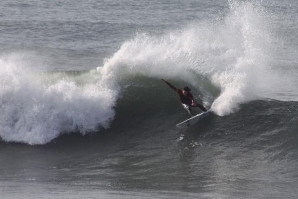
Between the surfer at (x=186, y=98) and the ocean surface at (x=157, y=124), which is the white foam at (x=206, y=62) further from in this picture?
the surfer at (x=186, y=98)

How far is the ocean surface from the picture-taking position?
48.3ft

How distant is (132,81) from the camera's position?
21.2 m

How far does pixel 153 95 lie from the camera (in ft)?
68.1

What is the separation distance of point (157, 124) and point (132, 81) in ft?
7.98

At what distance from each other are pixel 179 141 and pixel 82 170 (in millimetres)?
3337

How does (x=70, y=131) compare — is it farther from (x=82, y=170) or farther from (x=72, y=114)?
(x=82, y=170)

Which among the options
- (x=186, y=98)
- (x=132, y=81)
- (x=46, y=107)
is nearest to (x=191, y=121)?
(x=186, y=98)

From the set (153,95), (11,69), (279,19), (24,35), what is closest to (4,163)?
(11,69)

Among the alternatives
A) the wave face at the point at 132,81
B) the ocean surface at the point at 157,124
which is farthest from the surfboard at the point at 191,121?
the wave face at the point at 132,81

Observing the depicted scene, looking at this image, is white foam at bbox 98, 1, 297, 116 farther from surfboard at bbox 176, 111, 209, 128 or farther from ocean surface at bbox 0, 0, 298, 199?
surfboard at bbox 176, 111, 209, 128

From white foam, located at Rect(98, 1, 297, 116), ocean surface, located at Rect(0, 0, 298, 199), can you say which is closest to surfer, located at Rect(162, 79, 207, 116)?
ocean surface, located at Rect(0, 0, 298, 199)

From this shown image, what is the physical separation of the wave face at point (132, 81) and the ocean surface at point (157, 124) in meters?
0.04

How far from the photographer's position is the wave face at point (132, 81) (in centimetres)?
1895

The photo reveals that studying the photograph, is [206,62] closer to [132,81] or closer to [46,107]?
[132,81]
